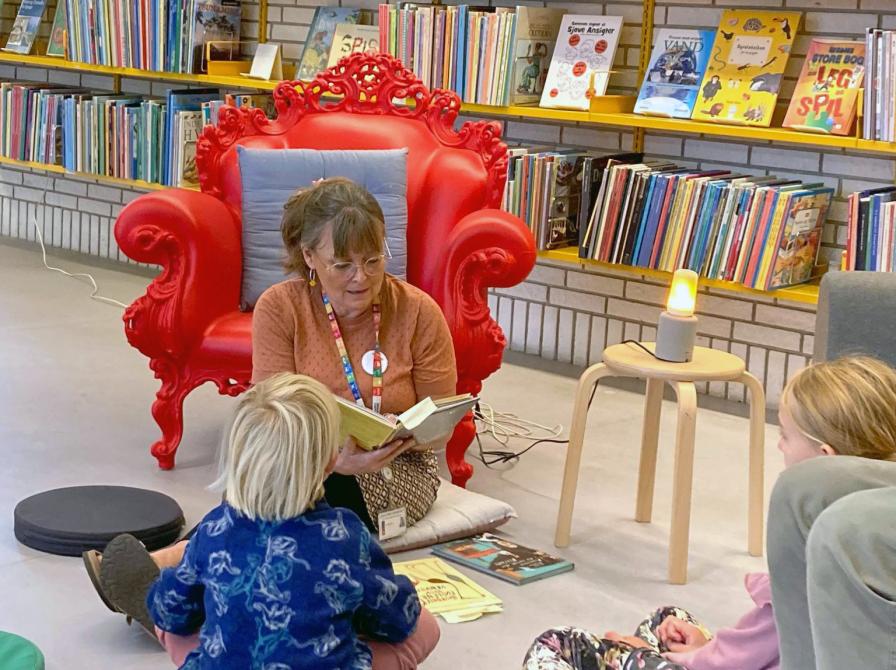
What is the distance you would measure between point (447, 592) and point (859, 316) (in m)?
1.01

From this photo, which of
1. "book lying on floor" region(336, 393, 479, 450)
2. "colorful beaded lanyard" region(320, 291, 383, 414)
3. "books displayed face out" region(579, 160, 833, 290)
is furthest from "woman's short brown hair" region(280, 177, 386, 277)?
"books displayed face out" region(579, 160, 833, 290)

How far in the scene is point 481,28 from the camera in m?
4.74

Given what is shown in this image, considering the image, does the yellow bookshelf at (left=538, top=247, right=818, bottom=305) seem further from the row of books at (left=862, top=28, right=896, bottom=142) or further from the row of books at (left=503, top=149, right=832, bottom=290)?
the row of books at (left=862, top=28, right=896, bottom=142)

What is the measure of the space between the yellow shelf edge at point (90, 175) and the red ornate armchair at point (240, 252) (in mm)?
2000

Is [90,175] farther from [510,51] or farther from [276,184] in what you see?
[276,184]

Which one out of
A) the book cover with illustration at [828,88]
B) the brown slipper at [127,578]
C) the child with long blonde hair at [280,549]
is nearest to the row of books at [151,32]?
the book cover with illustration at [828,88]

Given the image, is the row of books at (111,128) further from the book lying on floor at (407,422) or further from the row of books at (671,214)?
the book lying on floor at (407,422)

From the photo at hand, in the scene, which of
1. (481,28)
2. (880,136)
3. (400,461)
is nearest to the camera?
(400,461)

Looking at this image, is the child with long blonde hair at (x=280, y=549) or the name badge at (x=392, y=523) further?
the name badge at (x=392, y=523)

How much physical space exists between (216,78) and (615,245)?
2.05 meters

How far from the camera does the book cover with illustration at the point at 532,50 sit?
4.72m

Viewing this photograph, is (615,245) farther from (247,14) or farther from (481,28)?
(247,14)

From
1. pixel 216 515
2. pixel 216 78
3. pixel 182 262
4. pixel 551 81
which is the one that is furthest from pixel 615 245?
pixel 216 515

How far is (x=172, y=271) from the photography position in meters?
3.54
